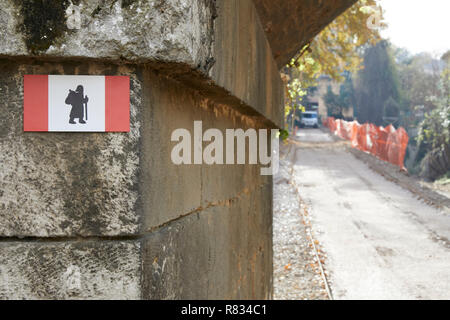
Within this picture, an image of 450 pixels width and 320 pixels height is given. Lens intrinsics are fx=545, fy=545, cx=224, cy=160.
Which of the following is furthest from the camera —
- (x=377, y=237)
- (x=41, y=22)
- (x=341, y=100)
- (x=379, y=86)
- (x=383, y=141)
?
(x=341, y=100)

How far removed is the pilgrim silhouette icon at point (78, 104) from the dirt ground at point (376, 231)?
590 cm

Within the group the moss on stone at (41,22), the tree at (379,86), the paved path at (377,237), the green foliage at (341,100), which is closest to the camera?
the moss on stone at (41,22)

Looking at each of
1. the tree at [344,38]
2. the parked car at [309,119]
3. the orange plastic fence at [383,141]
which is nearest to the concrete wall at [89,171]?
the tree at [344,38]

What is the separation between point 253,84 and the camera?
2.55 m

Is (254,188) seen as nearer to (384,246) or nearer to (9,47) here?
(9,47)

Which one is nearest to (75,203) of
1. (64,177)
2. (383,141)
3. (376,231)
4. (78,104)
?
(64,177)

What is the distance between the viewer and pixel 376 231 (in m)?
10.6

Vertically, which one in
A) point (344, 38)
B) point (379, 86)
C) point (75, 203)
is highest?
point (379, 86)

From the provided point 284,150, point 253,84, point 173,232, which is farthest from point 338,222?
point 284,150

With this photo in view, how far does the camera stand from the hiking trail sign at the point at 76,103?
129cm

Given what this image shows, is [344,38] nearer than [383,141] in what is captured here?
Yes

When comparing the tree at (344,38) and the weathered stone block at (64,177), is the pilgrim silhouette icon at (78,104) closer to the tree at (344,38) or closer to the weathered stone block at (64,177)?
the weathered stone block at (64,177)

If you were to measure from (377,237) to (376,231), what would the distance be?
1.83 feet

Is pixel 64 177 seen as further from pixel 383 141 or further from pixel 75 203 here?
pixel 383 141
